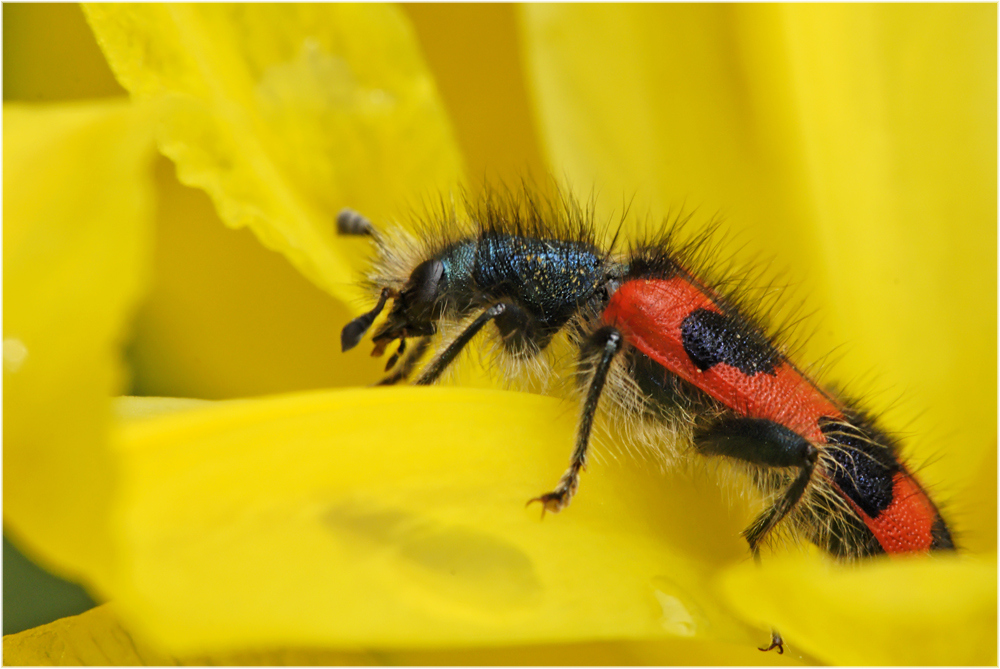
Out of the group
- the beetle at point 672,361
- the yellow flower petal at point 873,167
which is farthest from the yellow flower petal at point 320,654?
the yellow flower petal at point 873,167

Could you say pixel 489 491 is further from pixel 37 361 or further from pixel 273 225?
pixel 273 225

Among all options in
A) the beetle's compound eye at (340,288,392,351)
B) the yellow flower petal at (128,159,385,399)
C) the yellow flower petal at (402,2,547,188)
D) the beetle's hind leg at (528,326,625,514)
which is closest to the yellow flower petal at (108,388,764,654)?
the beetle's hind leg at (528,326,625,514)

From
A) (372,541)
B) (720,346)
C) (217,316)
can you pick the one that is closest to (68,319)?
(372,541)

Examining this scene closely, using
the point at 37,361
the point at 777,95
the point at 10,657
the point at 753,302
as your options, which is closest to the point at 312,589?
the point at 37,361

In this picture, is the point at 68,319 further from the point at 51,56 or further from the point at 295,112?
the point at 51,56

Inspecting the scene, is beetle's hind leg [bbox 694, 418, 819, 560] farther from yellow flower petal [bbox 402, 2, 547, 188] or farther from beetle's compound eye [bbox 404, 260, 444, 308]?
yellow flower petal [bbox 402, 2, 547, 188]

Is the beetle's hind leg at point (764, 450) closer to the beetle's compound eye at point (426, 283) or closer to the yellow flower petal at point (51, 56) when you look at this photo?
the beetle's compound eye at point (426, 283)
